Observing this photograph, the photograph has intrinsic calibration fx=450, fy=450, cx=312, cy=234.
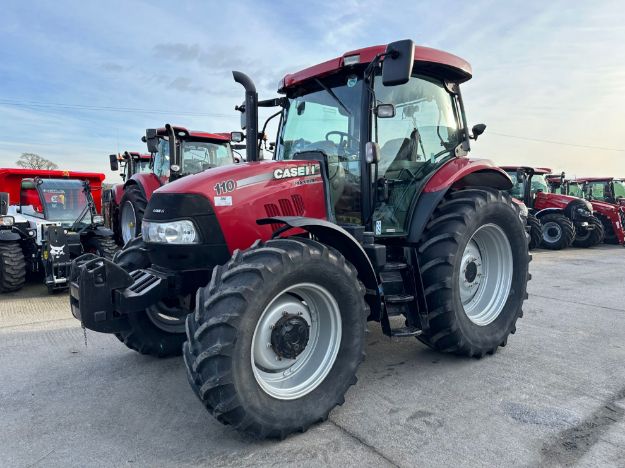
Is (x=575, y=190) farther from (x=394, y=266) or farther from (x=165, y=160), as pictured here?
(x=394, y=266)

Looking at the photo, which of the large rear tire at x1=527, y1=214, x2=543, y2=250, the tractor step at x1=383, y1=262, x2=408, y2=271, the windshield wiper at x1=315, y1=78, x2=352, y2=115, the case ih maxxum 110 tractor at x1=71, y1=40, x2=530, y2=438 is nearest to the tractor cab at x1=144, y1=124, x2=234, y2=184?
the case ih maxxum 110 tractor at x1=71, y1=40, x2=530, y2=438

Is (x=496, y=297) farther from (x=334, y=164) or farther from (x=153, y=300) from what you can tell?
(x=153, y=300)

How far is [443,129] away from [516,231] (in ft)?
3.63

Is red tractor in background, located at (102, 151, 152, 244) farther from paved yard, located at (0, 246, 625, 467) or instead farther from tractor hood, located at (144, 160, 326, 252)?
tractor hood, located at (144, 160, 326, 252)

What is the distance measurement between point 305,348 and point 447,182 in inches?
68.1

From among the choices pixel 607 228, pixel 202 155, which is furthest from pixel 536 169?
pixel 202 155

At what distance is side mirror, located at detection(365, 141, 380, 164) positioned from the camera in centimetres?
323

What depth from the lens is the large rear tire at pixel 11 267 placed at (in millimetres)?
6375

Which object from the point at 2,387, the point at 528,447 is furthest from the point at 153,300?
the point at 528,447

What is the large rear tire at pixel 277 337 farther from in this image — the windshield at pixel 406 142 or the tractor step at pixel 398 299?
the windshield at pixel 406 142

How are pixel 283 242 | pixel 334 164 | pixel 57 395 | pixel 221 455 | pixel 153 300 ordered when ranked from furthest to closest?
pixel 334 164 < pixel 57 395 < pixel 153 300 < pixel 283 242 < pixel 221 455

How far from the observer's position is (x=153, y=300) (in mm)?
2867

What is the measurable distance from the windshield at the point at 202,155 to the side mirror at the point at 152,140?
0.53 metres

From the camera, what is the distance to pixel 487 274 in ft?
13.3
